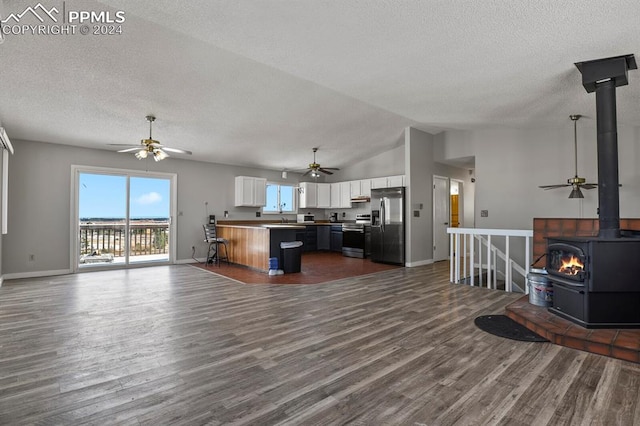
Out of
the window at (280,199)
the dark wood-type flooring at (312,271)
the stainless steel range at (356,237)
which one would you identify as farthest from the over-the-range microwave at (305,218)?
the dark wood-type flooring at (312,271)

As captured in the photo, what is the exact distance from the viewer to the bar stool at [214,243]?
7.23 meters

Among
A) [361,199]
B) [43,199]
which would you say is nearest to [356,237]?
[361,199]

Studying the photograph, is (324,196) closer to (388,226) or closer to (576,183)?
(388,226)

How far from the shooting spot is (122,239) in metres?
Answer: 6.74

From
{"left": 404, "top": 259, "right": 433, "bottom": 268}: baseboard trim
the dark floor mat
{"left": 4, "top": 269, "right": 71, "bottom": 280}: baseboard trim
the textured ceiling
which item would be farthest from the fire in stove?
{"left": 4, "top": 269, "right": 71, "bottom": 280}: baseboard trim

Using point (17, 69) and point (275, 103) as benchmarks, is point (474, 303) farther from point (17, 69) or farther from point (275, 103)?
point (17, 69)

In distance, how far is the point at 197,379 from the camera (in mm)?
2150

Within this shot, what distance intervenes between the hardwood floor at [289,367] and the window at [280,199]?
5.36m

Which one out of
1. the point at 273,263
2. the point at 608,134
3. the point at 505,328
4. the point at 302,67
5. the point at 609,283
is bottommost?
the point at 505,328

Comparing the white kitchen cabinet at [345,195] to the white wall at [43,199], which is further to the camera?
the white kitchen cabinet at [345,195]

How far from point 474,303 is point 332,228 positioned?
234 inches

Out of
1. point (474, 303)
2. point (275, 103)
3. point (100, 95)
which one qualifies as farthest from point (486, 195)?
point (100, 95)

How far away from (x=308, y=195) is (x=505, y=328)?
7186mm

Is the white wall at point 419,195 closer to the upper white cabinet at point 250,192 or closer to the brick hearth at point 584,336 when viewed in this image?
the brick hearth at point 584,336
